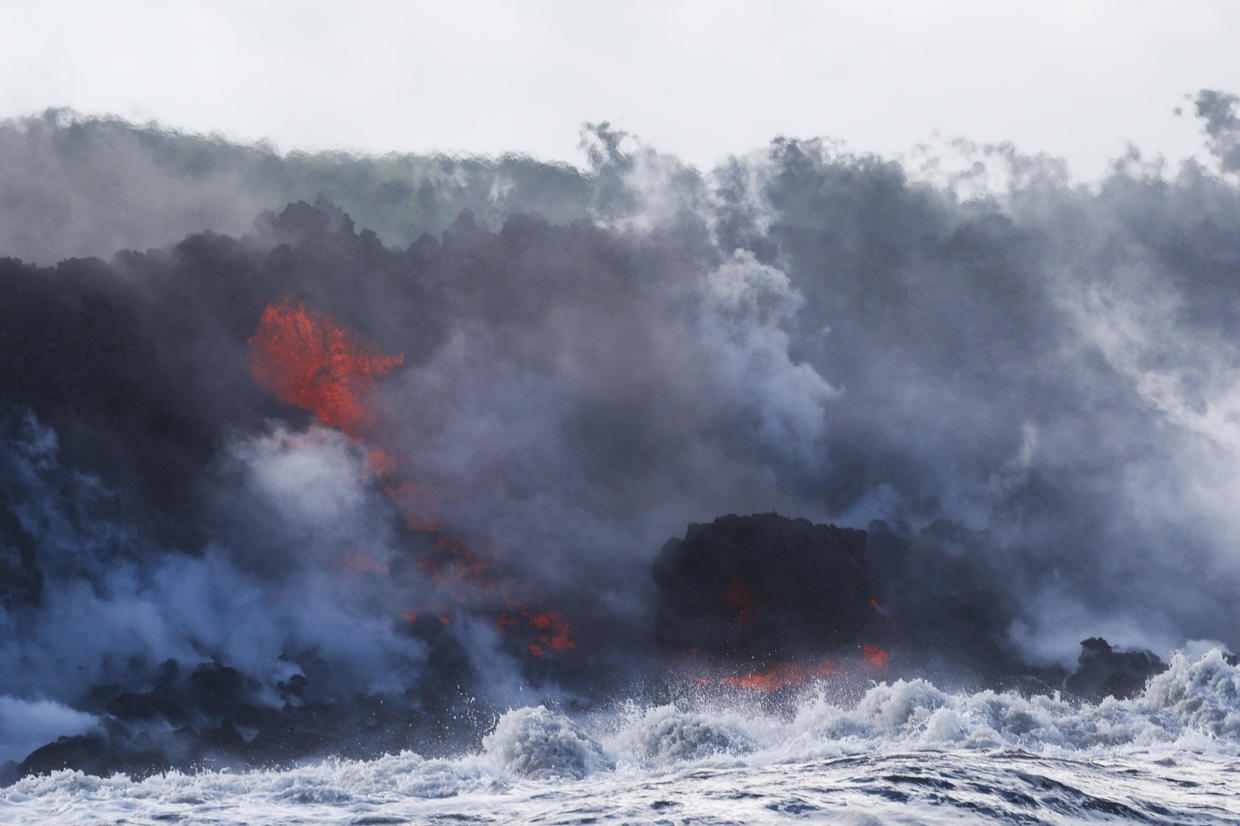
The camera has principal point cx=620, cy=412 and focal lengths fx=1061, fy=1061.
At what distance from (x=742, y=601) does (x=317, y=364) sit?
19.0 m

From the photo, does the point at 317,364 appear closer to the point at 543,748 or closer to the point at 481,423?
the point at 481,423

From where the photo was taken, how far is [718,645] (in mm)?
39594

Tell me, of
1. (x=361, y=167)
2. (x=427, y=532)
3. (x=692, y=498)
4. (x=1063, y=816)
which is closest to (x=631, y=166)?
(x=361, y=167)

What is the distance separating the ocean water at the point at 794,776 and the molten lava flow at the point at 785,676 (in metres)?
7.50

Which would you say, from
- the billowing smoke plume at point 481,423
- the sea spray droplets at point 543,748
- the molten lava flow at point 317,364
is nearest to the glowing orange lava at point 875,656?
the billowing smoke plume at point 481,423

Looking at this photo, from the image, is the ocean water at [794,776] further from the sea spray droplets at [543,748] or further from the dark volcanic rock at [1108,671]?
the dark volcanic rock at [1108,671]

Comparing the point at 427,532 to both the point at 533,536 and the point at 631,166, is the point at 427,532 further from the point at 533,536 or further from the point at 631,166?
the point at 631,166

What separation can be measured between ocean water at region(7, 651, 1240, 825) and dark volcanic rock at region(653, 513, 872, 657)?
8.34 meters

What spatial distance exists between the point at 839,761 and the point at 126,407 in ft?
91.5

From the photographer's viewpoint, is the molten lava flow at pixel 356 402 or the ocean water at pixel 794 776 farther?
the molten lava flow at pixel 356 402

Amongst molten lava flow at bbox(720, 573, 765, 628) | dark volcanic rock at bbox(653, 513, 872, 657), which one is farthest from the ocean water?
molten lava flow at bbox(720, 573, 765, 628)

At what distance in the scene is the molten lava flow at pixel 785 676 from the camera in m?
38.4

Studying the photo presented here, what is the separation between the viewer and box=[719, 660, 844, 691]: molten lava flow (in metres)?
38.4

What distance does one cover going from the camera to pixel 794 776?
22953 millimetres
